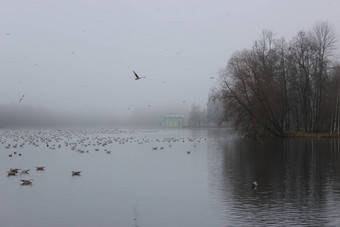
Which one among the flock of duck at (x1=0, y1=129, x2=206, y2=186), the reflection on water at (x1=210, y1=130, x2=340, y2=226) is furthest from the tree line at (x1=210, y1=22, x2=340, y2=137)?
the reflection on water at (x1=210, y1=130, x2=340, y2=226)

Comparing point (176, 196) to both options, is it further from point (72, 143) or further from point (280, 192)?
point (72, 143)

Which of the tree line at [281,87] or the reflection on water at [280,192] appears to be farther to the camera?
the tree line at [281,87]

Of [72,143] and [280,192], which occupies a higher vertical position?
[72,143]

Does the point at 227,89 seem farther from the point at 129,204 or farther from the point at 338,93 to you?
the point at 129,204

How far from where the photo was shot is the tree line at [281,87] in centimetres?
5769

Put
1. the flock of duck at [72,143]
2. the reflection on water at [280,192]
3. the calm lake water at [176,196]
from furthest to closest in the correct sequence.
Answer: the flock of duck at [72,143] → the calm lake water at [176,196] → the reflection on water at [280,192]

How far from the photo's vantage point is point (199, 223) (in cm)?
1146

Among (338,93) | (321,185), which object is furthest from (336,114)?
(321,185)

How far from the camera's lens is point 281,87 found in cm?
6194

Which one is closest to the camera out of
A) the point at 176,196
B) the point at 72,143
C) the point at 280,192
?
the point at 176,196

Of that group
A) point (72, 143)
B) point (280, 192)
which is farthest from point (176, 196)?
point (72, 143)

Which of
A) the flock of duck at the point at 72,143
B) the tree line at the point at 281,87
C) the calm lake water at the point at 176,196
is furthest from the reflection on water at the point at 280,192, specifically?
the tree line at the point at 281,87

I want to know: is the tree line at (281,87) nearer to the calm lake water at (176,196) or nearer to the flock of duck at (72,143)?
the flock of duck at (72,143)

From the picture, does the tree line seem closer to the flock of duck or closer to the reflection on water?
the flock of duck
